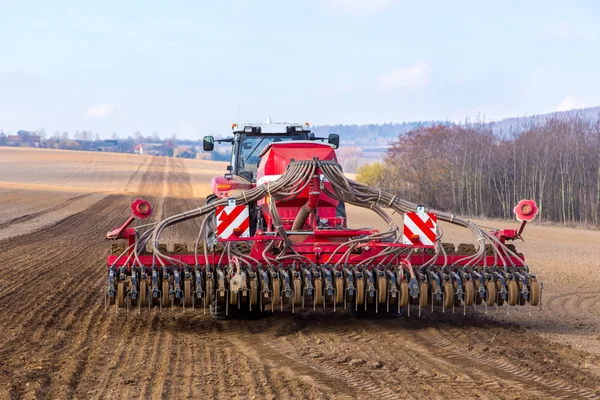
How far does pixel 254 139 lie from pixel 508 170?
28.7 metres

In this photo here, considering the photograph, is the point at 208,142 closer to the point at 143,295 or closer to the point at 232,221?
the point at 232,221

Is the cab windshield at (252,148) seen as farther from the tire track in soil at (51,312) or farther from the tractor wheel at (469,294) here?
the tractor wheel at (469,294)

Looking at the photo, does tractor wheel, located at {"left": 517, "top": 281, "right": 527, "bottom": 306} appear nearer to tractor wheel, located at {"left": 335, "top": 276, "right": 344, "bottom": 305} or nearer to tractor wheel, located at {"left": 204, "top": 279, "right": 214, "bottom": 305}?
tractor wheel, located at {"left": 335, "top": 276, "right": 344, "bottom": 305}

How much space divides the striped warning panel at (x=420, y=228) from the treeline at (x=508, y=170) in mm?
27681

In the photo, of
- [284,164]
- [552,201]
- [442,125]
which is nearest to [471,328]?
[284,164]

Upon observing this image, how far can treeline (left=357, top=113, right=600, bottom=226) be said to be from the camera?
116ft

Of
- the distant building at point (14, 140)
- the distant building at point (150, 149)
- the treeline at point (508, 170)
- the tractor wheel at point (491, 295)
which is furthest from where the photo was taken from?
the distant building at point (150, 149)

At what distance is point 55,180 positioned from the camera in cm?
6178

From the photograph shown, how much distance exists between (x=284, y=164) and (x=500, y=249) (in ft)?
9.19

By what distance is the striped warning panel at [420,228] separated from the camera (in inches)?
335

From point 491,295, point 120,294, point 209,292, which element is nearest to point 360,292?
point 491,295

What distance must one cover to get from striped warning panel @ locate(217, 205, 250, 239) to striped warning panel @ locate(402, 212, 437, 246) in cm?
173

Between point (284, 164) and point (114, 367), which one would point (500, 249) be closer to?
point (284, 164)

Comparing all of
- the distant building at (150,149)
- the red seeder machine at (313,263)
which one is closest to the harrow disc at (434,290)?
the red seeder machine at (313,263)
